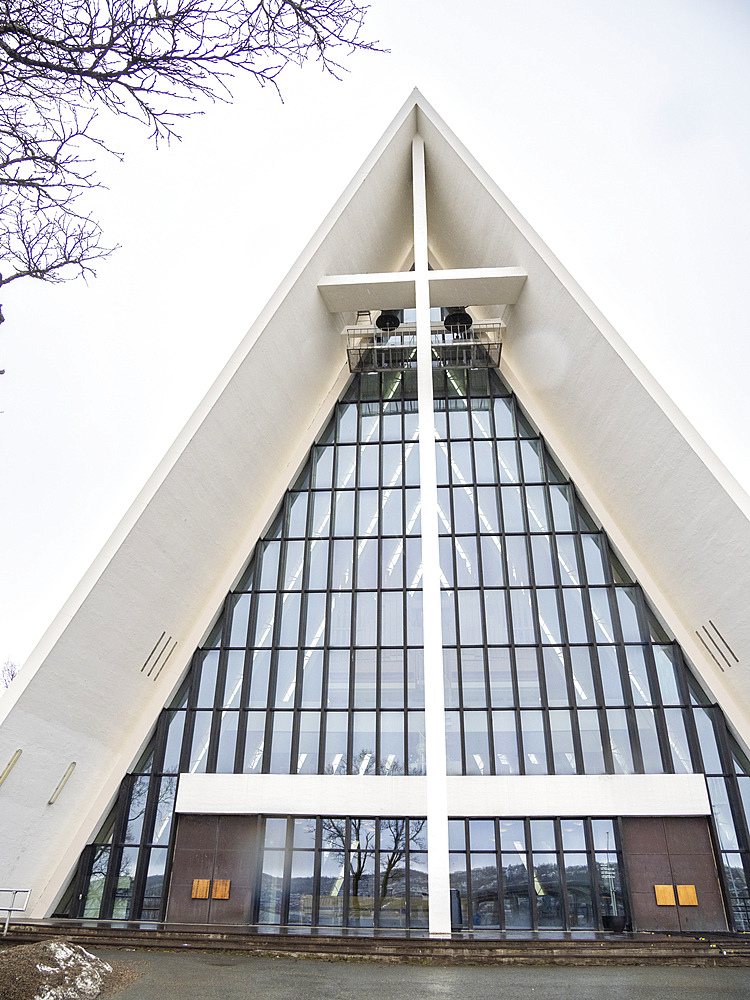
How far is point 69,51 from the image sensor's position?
3.30 metres

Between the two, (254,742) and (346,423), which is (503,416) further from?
(254,742)

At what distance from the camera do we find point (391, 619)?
1465 cm

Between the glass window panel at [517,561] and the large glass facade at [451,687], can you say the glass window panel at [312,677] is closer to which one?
the large glass facade at [451,687]

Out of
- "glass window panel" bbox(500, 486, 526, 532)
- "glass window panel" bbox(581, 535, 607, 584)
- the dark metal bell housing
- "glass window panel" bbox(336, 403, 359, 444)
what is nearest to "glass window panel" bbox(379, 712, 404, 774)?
"glass window panel" bbox(500, 486, 526, 532)

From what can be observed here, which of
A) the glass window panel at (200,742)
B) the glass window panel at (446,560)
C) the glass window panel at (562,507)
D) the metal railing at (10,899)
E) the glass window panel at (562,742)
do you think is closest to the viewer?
the metal railing at (10,899)

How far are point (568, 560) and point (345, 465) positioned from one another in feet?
18.6

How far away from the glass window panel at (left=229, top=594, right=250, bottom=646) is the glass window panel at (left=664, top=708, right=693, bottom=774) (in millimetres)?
8642

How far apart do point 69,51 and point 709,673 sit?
45.6ft

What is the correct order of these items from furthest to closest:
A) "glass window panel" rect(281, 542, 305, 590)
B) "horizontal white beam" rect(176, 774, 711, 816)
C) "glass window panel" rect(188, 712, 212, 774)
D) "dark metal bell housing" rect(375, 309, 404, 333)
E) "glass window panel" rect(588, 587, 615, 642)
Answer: "dark metal bell housing" rect(375, 309, 404, 333) → "glass window panel" rect(281, 542, 305, 590) → "glass window panel" rect(588, 587, 615, 642) → "glass window panel" rect(188, 712, 212, 774) → "horizontal white beam" rect(176, 774, 711, 816)

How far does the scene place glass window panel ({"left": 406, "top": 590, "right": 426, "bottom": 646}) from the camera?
47.1ft

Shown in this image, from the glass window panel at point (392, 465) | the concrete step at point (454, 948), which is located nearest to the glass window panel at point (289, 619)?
the glass window panel at point (392, 465)

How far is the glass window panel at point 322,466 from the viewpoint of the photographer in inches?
647

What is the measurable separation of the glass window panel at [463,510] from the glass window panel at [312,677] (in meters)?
4.18

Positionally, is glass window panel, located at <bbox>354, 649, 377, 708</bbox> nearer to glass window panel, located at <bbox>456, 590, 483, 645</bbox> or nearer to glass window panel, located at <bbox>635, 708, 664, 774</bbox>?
glass window panel, located at <bbox>456, 590, 483, 645</bbox>
